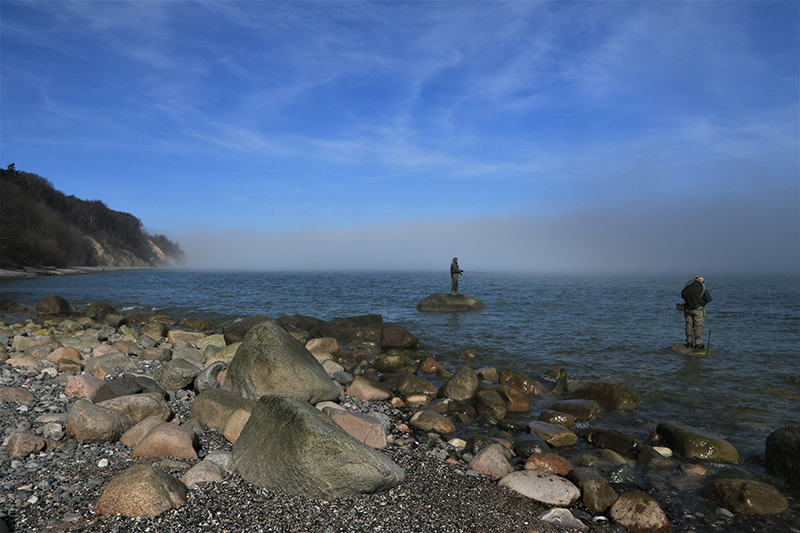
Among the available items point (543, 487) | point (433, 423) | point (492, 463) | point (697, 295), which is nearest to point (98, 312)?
point (433, 423)

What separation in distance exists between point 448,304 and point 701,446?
19.5 meters

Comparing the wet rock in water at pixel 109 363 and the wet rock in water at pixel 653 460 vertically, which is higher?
the wet rock in water at pixel 109 363

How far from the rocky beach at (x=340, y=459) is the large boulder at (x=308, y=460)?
0.02 m

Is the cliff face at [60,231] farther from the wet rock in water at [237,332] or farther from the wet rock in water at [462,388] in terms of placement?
the wet rock in water at [462,388]

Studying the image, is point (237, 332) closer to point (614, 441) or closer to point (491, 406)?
point (491, 406)

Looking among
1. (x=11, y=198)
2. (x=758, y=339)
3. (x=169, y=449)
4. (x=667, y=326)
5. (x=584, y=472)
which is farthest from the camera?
(x=11, y=198)

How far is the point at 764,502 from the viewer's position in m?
5.65

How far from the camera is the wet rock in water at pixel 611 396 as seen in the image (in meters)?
9.56

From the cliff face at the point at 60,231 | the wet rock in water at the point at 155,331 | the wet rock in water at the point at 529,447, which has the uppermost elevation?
the cliff face at the point at 60,231

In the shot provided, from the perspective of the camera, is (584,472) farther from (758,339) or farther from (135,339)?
(758,339)

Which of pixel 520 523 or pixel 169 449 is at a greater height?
pixel 169 449

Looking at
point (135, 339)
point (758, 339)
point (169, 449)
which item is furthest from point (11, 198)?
point (758, 339)

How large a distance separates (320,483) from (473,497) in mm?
1903

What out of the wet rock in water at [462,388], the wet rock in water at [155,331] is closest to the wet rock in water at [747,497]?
the wet rock in water at [462,388]
